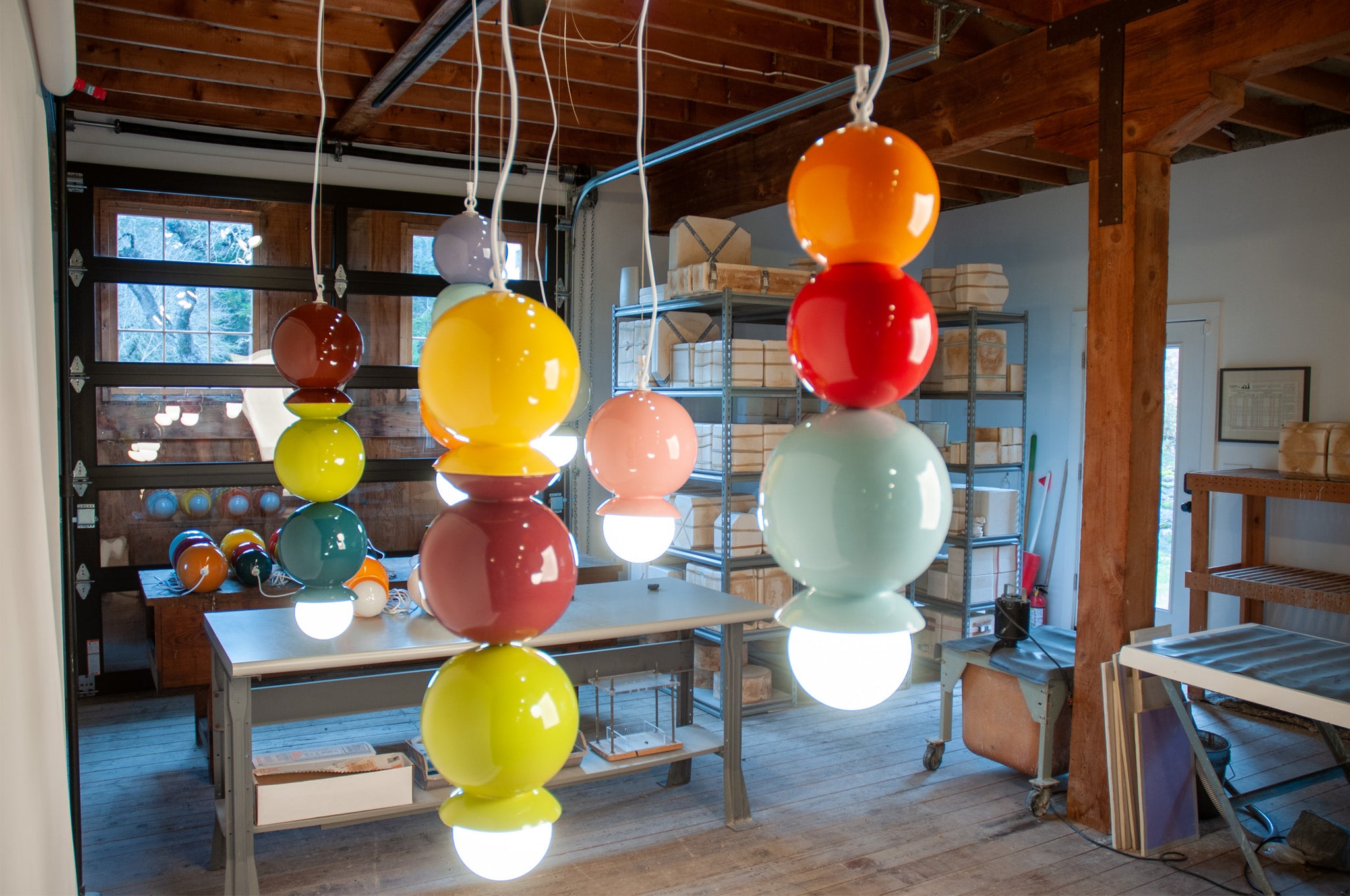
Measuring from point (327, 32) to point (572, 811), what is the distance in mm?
3394

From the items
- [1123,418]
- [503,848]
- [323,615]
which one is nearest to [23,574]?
[323,615]

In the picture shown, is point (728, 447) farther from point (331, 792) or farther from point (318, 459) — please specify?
point (318, 459)

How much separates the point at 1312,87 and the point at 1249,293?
1345mm

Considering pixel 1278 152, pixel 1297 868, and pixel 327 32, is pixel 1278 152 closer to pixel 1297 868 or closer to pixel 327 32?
pixel 1297 868

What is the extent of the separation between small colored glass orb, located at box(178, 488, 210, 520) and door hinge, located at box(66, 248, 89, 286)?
1251mm

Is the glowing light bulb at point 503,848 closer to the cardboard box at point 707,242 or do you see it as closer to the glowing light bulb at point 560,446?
the glowing light bulb at point 560,446

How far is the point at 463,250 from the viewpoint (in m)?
1.79

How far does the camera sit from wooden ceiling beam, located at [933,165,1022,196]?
645 centimetres

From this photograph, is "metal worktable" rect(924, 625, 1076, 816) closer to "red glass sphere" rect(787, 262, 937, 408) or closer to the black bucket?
the black bucket

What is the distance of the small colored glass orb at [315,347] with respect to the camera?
1492 mm

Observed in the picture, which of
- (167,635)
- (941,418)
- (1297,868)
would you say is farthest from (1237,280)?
(167,635)

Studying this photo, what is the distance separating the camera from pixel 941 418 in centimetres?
754

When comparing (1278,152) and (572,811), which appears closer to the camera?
(572,811)

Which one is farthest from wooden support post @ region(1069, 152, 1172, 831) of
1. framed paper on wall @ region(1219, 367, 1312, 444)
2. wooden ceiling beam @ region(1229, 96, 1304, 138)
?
framed paper on wall @ region(1219, 367, 1312, 444)
